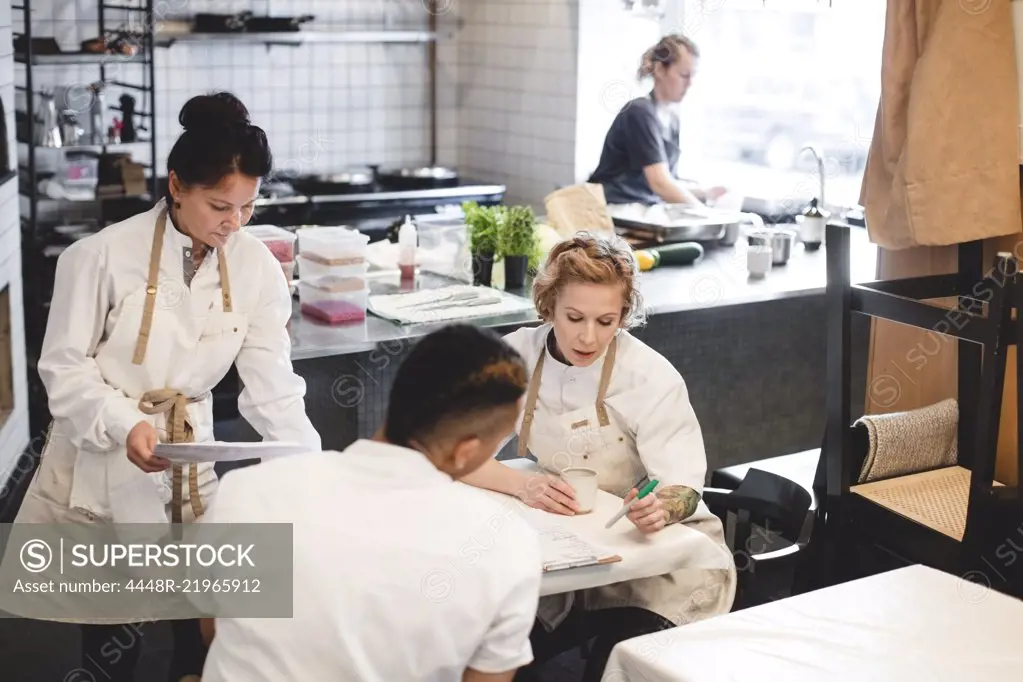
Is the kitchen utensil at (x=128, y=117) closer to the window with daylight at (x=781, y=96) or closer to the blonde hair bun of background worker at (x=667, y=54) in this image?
the blonde hair bun of background worker at (x=667, y=54)

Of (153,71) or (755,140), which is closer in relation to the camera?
(153,71)

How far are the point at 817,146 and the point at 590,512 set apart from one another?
379 cm

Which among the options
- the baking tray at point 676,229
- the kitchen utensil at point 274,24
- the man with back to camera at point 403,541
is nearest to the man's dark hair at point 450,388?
the man with back to camera at point 403,541

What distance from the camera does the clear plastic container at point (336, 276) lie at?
12.7 ft

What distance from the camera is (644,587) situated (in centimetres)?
287

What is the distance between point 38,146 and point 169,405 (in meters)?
3.68

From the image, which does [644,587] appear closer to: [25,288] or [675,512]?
[675,512]

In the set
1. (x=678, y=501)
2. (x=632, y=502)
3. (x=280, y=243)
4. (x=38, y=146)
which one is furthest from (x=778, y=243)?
(x=38, y=146)

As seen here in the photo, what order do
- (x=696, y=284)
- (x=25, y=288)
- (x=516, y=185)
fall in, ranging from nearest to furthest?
(x=696, y=284) < (x=25, y=288) < (x=516, y=185)

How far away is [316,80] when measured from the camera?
6863 mm

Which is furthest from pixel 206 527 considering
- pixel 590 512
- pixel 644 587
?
pixel 644 587

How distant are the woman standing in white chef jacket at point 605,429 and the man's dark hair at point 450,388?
3.23 ft

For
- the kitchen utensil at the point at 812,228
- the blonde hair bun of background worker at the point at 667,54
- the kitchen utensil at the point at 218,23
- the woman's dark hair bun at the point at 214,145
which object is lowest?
the kitchen utensil at the point at 812,228

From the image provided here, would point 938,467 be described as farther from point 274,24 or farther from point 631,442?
point 274,24
